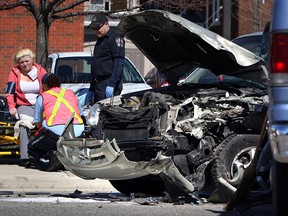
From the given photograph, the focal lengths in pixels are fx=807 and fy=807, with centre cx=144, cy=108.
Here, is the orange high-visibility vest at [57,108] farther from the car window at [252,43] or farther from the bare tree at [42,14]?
the bare tree at [42,14]

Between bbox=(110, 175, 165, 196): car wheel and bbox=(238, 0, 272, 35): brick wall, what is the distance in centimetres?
1339

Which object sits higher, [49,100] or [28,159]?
[49,100]

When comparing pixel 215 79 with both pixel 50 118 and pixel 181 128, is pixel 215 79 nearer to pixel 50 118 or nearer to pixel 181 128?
pixel 181 128

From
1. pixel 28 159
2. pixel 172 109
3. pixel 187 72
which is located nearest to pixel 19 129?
pixel 28 159

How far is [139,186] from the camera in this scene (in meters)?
8.85

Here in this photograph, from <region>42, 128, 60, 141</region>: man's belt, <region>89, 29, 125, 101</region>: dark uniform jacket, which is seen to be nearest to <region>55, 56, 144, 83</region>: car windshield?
<region>89, 29, 125, 101</region>: dark uniform jacket

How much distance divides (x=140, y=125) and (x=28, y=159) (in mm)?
3221

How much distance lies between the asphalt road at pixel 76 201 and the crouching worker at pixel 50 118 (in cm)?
26

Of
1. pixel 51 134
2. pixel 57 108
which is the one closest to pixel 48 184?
pixel 51 134

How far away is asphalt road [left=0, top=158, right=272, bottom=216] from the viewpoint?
7484mm

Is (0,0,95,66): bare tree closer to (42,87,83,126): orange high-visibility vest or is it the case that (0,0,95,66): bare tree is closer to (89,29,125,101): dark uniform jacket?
(89,29,125,101): dark uniform jacket

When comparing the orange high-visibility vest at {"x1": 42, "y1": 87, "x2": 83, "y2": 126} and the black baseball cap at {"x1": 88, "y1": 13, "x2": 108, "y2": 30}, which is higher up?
the black baseball cap at {"x1": 88, "y1": 13, "x2": 108, "y2": 30}

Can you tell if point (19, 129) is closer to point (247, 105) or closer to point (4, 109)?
point (4, 109)

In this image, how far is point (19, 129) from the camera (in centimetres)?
1098
